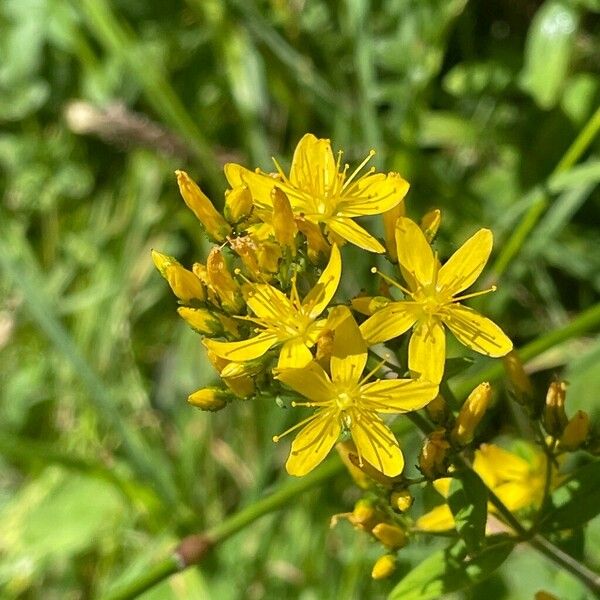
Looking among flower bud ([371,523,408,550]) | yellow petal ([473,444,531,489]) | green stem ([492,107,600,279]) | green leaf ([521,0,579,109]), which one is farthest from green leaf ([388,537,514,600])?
green leaf ([521,0,579,109])

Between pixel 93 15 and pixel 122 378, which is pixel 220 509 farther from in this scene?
pixel 93 15

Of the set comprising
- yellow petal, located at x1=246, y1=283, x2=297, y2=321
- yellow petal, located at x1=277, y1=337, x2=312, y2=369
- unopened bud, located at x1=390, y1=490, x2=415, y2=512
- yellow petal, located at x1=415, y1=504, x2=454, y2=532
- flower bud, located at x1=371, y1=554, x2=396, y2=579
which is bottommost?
flower bud, located at x1=371, y1=554, x2=396, y2=579

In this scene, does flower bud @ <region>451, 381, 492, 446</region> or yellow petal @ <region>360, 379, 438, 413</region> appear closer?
yellow petal @ <region>360, 379, 438, 413</region>

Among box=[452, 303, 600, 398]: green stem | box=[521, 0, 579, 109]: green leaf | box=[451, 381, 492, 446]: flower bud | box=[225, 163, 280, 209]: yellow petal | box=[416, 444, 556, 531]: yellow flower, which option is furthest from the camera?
box=[521, 0, 579, 109]: green leaf

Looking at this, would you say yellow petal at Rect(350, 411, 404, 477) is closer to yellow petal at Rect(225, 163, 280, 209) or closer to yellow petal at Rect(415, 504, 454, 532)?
yellow petal at Rect(415, 504, 454, 532)

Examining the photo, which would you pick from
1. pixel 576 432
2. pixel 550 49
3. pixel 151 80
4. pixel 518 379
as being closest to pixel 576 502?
pixel 576 432

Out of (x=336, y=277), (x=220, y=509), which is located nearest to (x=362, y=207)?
(x=336, y=277)

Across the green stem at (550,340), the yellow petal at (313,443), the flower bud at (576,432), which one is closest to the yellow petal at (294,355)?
the yellow petal at (313,443)
